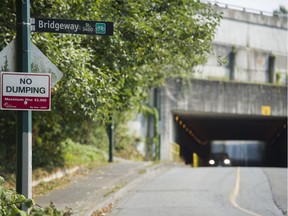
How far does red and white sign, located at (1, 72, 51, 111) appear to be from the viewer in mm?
8648

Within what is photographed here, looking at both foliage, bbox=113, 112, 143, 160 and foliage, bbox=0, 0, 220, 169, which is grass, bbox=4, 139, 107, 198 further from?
foliage, bbox=113, 112, 143, 160

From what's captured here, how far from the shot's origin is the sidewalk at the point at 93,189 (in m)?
12.7

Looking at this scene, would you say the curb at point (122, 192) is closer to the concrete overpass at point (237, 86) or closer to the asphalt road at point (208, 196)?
the asphalt road at point (208, 196)

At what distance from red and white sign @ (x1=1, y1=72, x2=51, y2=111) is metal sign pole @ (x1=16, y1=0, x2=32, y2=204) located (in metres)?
0.15

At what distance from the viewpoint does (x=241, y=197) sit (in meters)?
15.3

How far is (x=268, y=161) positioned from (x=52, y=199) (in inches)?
1937

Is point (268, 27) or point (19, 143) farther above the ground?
point (268, 27)

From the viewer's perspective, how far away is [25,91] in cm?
874

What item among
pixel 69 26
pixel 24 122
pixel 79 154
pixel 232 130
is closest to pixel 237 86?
pixel 232 130

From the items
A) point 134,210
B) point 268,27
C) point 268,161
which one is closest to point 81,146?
point 134,210

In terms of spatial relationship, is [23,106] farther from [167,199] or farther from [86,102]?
[167,199]

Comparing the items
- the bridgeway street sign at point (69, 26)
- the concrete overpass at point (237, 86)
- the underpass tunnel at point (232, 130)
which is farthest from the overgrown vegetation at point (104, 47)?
the underpass tunnel at point (232, 130)

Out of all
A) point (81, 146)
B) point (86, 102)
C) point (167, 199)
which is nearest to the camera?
point (86, 102)

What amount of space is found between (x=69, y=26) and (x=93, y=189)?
7.39 meters
